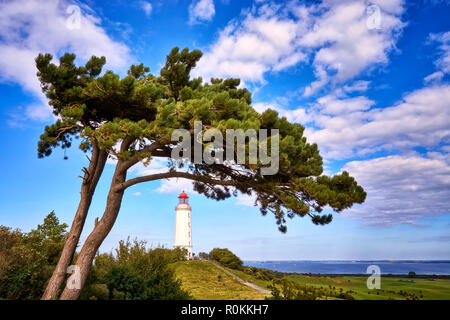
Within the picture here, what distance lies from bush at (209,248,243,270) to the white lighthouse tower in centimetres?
280

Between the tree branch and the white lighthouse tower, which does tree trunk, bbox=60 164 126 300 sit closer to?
the tree branch

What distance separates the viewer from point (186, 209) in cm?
3117

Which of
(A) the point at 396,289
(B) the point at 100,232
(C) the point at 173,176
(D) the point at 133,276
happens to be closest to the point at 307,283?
(A) the point at 396,289

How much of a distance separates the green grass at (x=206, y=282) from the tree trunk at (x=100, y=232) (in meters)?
7.47

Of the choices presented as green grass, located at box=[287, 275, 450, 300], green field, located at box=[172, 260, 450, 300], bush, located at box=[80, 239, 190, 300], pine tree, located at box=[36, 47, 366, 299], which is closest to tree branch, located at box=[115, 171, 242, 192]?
pine tree, located at box=[36, 47, 366, 299]

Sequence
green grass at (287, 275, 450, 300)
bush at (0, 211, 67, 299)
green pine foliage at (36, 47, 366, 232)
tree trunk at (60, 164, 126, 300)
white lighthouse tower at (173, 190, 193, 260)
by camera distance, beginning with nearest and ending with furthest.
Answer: green pine foliage at (36, 47, 366, 232) → tree trunk at (60, 164, 126, 300) → bush at (0, 211, 67, 299) → green grass at (287, 275, 450, 300) → white lighthouse tower at (173, 190, 193, 260)

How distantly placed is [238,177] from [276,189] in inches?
65.9

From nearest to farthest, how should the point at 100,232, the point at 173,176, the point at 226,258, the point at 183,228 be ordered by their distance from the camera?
the point at 100,232, the point at 173,176, the point at 226,258, the point at 183,228

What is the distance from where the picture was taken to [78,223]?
8453 mm

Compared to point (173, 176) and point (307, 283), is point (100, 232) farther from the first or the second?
point (307, 283)

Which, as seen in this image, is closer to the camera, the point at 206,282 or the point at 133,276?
the point at 133,276

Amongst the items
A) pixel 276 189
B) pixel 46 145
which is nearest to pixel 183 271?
pixel 46 145

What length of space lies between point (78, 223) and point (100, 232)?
102cm

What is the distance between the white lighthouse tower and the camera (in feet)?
99.8
